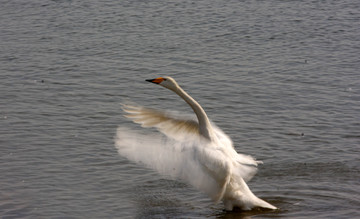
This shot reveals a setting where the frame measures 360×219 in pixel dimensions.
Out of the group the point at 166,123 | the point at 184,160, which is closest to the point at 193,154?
the point at 184,160

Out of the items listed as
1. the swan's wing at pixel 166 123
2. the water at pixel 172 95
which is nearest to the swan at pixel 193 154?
the swan's wing at pixel 166 123

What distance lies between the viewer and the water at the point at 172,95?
30.2ft

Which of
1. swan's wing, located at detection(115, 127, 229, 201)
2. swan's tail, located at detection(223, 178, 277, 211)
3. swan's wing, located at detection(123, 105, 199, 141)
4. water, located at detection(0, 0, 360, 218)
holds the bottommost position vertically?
water, located at detection(0, 0, 360, 218)

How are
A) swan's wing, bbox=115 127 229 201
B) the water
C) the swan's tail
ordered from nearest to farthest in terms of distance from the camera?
swan's wing, bbox=115 127 229 201 < the swan's tail < the water

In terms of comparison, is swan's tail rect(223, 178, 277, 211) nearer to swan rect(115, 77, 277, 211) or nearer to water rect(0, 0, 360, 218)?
swan rect(115, 77, 277, 211)

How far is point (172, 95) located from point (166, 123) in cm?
558

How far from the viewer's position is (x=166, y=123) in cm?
842

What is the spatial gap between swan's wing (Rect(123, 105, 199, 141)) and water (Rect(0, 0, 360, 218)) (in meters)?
1.09

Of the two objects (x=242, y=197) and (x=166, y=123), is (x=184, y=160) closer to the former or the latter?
(x=166, y=123)

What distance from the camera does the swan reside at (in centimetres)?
811

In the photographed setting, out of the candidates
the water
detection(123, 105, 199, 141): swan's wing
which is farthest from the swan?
the water

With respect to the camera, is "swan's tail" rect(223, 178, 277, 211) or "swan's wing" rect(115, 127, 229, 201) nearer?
"swan's wing" rect(115, 127, 229, 201)

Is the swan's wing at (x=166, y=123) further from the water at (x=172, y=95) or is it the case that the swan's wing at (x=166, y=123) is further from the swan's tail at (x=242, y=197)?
the water at (x=172, y=95)

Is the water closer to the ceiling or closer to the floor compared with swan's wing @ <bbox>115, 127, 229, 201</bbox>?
closer to the floor
